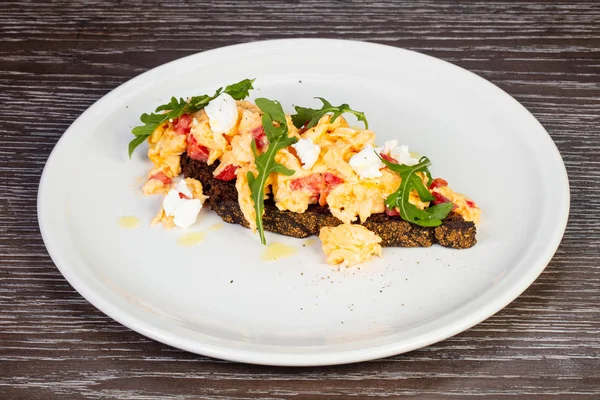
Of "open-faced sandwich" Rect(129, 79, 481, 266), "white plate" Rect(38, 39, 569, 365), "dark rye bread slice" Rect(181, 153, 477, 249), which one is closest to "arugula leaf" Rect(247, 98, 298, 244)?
"open-faced sandwich" Rect(129, 79, 481, 266)

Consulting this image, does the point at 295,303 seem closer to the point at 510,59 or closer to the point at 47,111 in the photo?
the point at 47,111

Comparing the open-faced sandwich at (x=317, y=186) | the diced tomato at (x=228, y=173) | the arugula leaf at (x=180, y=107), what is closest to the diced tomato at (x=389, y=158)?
the open-faced sandwich at (x=317, y=186)

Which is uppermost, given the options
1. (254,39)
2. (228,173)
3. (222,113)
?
(222,113)

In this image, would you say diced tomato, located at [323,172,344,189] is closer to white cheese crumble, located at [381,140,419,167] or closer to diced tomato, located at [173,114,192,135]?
white cheese crumble, located at [381,140,419,167]

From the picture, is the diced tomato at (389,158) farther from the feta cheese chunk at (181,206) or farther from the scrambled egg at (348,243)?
the feta cheese chunk at (181,206)

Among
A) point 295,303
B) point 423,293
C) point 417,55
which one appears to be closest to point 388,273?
point 423,293

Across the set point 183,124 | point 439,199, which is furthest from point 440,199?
point 183,124

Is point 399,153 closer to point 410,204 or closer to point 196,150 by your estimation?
point 410,204
